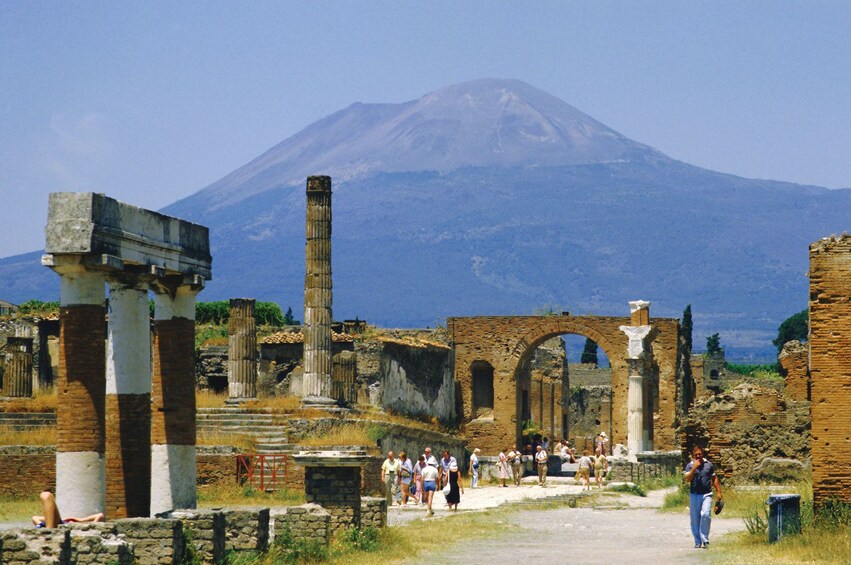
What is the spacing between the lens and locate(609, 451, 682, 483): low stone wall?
46.9m

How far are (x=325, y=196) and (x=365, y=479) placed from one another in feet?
36.2

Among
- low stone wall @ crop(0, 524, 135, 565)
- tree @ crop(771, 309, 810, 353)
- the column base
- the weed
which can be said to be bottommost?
the weed

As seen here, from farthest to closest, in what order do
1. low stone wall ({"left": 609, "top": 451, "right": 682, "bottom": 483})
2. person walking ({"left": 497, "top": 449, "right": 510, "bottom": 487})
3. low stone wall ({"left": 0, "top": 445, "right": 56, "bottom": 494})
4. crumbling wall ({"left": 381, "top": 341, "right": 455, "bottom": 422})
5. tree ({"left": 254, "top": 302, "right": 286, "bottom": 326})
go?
tree ({"left": 254, "top": 302, "right": 286, "bottom": 326})
crumbling wall ({"left": 381, "top": 341, "right": 455, "bottom": 422})
person walking ({"left": 497, "top": 449, "right": 510, "bottom": 487})
low stone wall ({"left": 609, "top": 451, "right": 682, "bottom": 483})
low stone wall ({"left": 0, "top": 445, "right": 56, "bottom": 494})

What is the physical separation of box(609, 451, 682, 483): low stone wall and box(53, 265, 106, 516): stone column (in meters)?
26.7

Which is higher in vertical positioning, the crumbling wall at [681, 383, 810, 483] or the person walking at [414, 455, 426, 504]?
the crumbling wall at [681, 383, 810, 483]

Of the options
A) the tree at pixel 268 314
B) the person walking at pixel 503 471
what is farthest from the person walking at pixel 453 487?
the tree at pixel 268 314

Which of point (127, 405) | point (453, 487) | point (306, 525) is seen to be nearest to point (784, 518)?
point (306, 525)

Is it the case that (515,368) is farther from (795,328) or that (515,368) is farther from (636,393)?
(795,328)

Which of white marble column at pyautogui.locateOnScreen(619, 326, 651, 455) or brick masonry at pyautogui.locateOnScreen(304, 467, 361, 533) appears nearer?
brick masonry at pyautogui.locateOnScreen(304, 467, 361, 533)

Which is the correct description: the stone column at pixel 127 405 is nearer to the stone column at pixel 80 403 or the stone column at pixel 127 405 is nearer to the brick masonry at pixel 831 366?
the stone column at pixel 80 403

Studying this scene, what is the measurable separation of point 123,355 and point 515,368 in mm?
36379

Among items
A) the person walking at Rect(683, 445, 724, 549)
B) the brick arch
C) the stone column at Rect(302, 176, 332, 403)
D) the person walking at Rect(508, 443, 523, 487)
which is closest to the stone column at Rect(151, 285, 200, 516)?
the person walking at Rect(683, 445, 724, 549)

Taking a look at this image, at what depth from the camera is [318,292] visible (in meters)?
44.8

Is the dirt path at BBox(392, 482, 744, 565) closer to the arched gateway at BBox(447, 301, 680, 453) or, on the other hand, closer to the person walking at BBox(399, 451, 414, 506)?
the person walking at BBox(399, 451, 414, 506)
